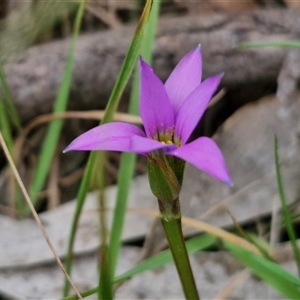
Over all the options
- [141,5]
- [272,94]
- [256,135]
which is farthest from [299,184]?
[141,5]

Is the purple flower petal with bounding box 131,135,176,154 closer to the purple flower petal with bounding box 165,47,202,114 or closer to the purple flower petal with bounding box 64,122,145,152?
the purple flower petal with bounding box 64,122,145,152

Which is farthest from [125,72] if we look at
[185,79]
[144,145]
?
[144,145]

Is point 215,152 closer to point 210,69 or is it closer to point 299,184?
point 299,184

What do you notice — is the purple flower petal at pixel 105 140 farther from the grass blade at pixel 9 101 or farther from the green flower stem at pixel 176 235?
the grass blade at pixel 9 101

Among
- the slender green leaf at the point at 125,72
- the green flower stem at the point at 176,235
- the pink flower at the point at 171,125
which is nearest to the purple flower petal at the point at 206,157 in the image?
the pink flower at the point at 171,125

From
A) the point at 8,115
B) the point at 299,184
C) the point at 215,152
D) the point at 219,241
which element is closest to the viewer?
the point at 215,152

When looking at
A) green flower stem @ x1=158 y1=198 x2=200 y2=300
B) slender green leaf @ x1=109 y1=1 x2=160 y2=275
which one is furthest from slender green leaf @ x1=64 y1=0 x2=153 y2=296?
green flower stem @ x1=158 y1=198 x2=200 y2=300
